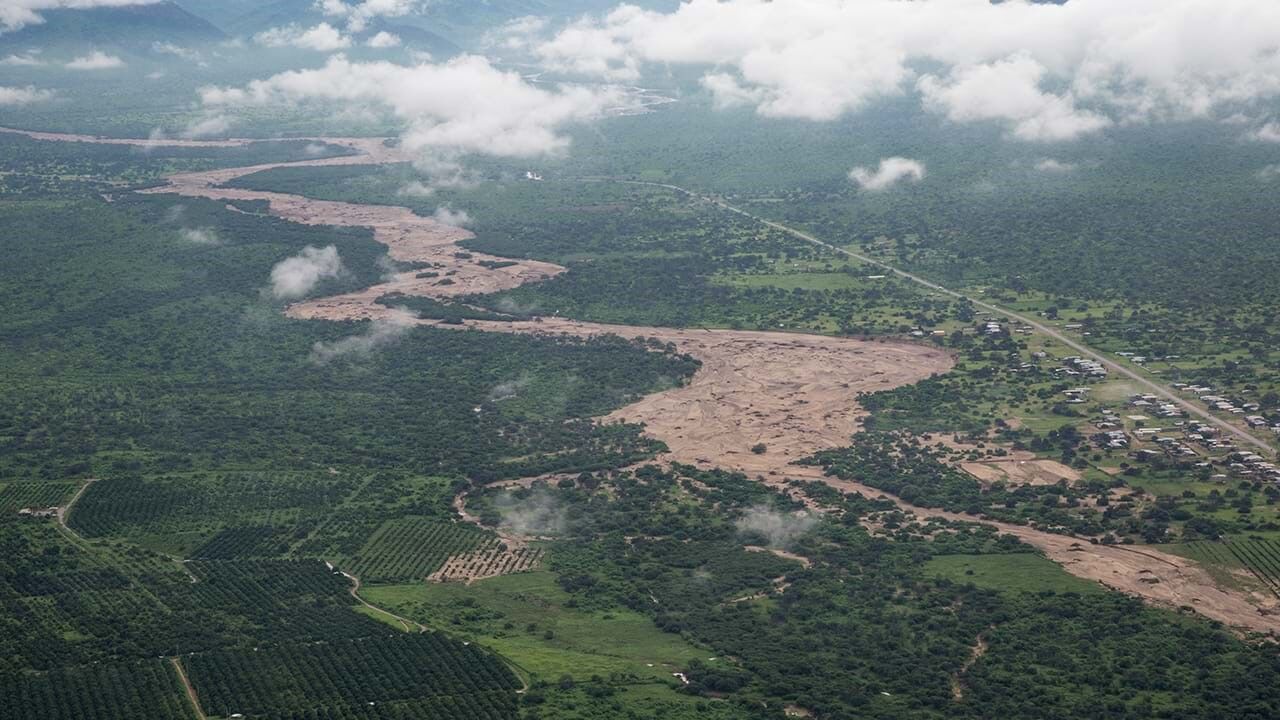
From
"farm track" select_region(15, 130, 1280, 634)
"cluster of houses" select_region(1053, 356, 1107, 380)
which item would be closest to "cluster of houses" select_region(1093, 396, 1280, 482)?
"farm track" select_region(15, 130, 1280, 634)

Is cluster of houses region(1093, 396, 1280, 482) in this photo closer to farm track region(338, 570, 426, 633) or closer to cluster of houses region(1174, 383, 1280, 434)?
cluster of houses region(1174, 383, 1280, 434)

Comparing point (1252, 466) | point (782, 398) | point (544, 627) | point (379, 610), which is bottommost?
point (544, 627)

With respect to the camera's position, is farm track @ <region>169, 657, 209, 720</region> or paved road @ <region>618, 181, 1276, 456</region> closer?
farm track @ <region>169, 657, 209, 720</region>

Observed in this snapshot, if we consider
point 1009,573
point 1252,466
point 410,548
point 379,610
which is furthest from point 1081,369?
point 379,610

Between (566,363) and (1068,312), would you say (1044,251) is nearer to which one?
(1068,312)

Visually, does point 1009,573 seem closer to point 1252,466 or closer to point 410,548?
point 1252,466

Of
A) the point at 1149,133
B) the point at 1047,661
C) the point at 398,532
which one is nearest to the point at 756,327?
the point at 398,532
